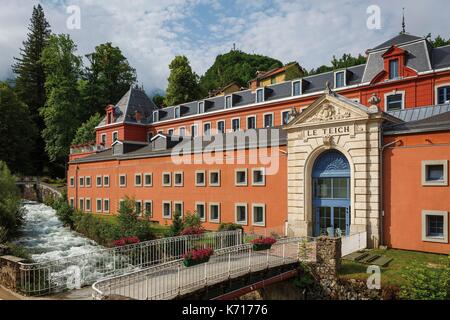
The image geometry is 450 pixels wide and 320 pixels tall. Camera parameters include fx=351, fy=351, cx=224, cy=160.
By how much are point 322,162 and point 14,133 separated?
51.7 meters

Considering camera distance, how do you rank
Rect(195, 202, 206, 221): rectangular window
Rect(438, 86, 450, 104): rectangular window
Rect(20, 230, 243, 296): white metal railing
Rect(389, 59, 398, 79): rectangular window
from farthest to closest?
1. Rect(389, 59, 398, 79): rectangular window
2. Rect(195, 202, 206, 221): rectangular window
3. Rect(438, 86, 450, 104): rectangular window
4. Rect(20, 230, 243, 296): white metal railing

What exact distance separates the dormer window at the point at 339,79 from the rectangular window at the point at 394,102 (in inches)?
181

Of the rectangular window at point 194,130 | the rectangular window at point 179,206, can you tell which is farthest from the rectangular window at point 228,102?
the rectangular window at point 179,206

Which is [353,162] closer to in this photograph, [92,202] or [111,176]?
[111,176]

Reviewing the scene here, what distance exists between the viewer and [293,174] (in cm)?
2231

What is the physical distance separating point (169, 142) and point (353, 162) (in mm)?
18236


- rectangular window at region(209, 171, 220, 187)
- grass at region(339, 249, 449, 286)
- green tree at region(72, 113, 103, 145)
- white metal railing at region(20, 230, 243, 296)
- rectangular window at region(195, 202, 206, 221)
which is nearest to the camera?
white metal railing at region(20, 230, 243, 296)

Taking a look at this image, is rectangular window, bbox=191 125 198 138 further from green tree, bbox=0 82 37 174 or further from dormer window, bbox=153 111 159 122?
green tree, bbox=0 82 37 174

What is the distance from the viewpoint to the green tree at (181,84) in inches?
2294

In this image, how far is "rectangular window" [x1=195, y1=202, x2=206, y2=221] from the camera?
27859 mm

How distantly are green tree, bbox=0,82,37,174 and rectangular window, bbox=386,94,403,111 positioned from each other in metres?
52.8

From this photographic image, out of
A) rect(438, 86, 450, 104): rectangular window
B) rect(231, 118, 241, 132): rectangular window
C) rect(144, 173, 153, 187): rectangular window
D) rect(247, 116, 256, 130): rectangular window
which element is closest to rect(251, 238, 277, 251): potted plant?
rect(144, 173, 153, 187): rectangular window

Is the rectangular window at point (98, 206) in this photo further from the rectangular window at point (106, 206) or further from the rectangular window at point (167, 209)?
the rectangular window at point (167, 209)
